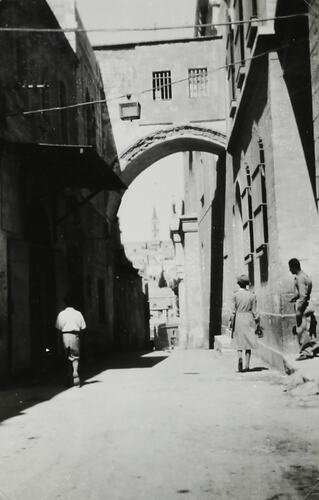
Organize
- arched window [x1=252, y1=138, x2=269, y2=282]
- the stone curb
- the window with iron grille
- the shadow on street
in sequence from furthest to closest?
the window with iron grille, arched window [x1=252, y1=138, x2=269, y2=282], the shadow on street, the stone curb

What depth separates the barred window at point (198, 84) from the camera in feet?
61.5

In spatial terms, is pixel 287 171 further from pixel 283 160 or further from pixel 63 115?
pixel 63 115

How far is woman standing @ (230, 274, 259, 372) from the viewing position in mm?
8758

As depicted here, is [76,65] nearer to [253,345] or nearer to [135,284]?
[253,345]

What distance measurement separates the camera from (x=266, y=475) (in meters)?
3.64

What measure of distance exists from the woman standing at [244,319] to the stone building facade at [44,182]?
12.1 ft

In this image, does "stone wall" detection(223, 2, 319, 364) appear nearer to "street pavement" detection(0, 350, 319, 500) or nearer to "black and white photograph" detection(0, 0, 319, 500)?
"black and white photograph" detection(0, 0, 319, 500)

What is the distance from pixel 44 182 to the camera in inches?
460

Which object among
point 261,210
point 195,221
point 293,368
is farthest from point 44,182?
point 195,221

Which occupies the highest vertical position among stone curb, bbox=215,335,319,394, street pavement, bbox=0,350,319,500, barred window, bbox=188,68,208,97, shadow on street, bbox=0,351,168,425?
barred window, bbox=188,68,208,97

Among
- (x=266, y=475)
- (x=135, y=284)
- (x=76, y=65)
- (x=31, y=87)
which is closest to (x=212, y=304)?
(x=135, y=284)

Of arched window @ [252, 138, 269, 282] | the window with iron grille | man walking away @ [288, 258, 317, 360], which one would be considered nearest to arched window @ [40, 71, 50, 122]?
arched window @ [252, 138, 269, 282]

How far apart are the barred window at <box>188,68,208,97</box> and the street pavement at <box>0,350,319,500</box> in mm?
12938

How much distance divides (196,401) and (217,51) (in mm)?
14572
